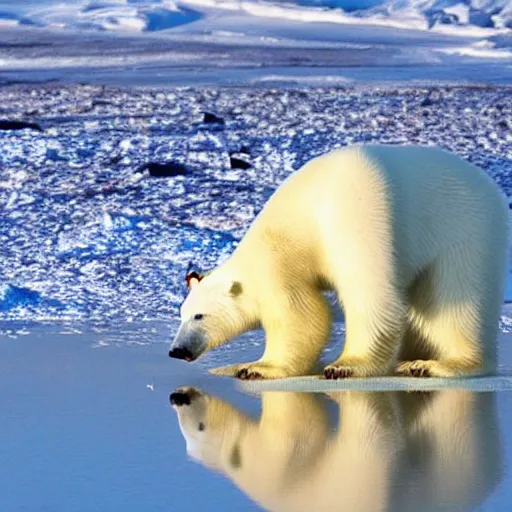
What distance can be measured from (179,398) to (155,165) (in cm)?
381

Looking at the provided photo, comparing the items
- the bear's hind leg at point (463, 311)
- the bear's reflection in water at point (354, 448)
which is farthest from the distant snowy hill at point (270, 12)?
the bear's reflection in water at point (354, 448)

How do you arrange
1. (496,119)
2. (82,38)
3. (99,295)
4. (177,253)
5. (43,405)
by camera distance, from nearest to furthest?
(43,405) < (99,295) < (177,253) < (496,119) < (82,38)

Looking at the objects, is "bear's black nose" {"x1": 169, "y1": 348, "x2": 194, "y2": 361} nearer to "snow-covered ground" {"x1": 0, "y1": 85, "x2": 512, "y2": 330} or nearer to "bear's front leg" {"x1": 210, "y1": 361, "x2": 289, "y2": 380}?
"bear's front leg" {"x1": 210, "y1": 361, "x2": 289, "y2": 380}

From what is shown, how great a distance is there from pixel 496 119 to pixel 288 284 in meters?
5.10

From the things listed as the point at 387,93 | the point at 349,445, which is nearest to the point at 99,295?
the point at 349,445

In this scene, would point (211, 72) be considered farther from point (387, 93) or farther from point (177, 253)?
point (177, 253)

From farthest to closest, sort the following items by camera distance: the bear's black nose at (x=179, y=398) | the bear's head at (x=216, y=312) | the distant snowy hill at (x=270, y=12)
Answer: the distant snowy hill at (x=270, y=12)
the bear's head at (x=216, y=312)
the bear's black nose at (x=179, y=398)

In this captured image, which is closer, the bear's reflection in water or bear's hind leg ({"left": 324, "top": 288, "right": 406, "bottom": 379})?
the bear's reflection in water

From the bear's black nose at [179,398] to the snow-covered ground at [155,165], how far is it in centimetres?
103

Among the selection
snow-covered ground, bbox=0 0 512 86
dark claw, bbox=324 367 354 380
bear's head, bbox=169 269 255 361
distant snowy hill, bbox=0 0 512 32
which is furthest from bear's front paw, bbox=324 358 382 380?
distant snowy hill, bbox=0 0 512 32

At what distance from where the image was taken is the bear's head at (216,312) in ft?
12.2

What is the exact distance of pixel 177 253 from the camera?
17.6 feet

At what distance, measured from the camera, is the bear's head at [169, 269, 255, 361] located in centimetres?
372

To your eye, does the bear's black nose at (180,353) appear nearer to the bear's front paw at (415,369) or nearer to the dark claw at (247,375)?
the dark claw at (247,375)
